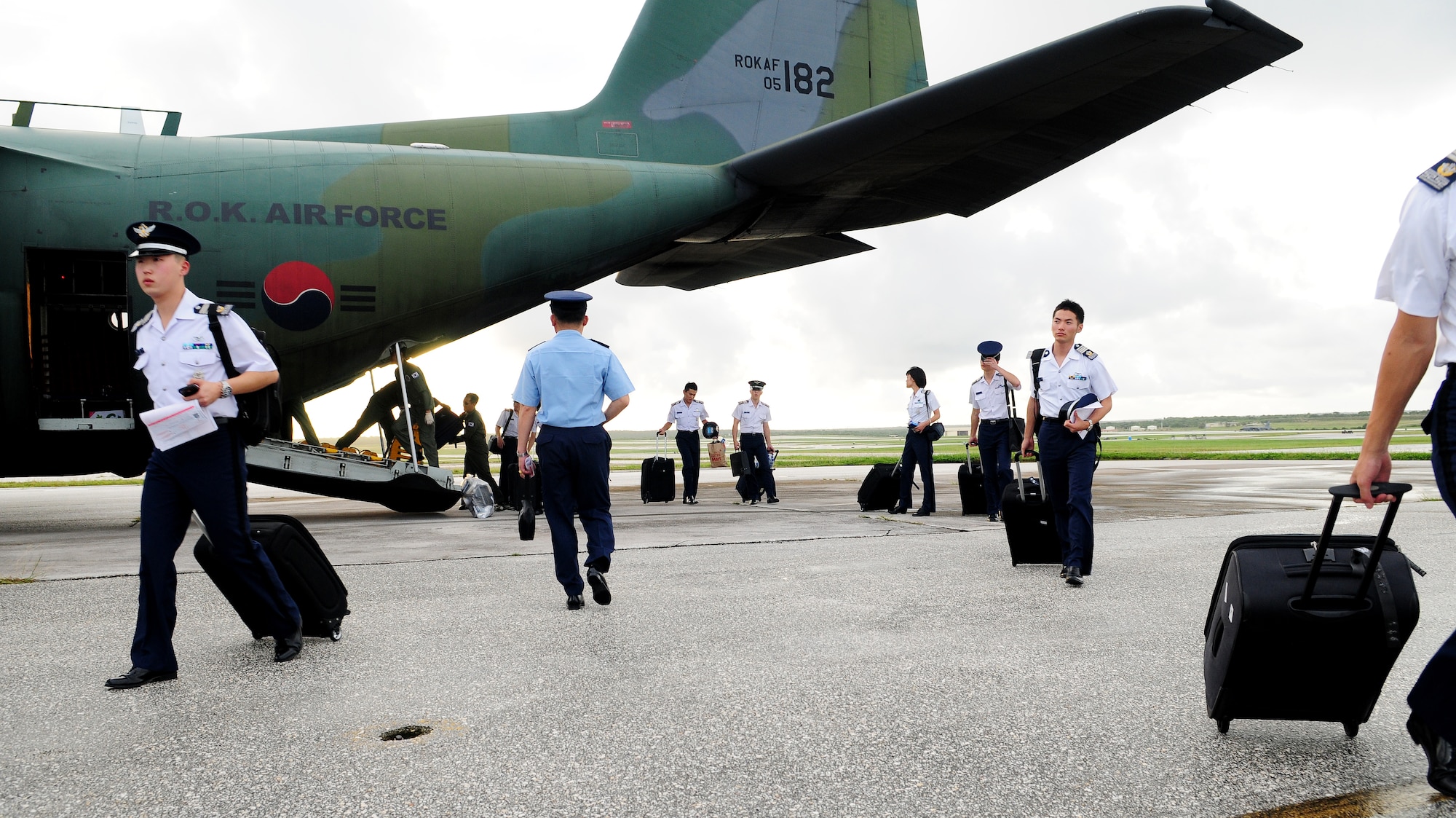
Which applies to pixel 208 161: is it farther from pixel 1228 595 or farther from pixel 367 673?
pixel 1228 595

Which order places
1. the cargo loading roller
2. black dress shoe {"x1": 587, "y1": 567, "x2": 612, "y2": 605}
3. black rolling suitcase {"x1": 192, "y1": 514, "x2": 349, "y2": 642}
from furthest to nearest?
the cargo loading roller, black dress shoe {"x1": 587, "y1": 567, "x2": 612, "y2": 605}, black rolling suitcase {"x1": 192, "y1": 514, "x2": 349, "y2": 642}

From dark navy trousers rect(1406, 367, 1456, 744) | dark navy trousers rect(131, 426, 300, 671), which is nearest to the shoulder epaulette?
dark navy trousers rect(1406, 367, 1456, 744)

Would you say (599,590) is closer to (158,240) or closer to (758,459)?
(158,240)

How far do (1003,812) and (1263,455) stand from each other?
2787cm

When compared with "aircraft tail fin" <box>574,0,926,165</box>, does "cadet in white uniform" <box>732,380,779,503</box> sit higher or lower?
lower

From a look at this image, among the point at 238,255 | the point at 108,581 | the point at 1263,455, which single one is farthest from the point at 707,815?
the point at 1263,455

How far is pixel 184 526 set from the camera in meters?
3.74

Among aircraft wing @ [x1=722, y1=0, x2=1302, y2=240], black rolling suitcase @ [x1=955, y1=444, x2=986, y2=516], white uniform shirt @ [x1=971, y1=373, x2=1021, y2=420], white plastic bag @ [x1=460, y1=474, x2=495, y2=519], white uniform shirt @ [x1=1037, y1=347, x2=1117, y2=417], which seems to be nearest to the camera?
white uniform shirt @ [x1=1037, y1=347, x2=1117, y2=417]

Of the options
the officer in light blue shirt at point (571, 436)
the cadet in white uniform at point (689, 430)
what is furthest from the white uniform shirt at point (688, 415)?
the officer in light blue shirt at point (571, 436)

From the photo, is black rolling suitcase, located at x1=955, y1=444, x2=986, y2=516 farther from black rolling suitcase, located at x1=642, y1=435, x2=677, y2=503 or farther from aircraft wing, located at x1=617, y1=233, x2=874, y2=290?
black rolling suitcase, located at x1=642, y1=435, x2=677, y2=503

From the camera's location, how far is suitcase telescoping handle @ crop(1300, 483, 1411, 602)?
7.15 feet

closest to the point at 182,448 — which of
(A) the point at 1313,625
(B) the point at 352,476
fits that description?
(A) the point at 1313,625

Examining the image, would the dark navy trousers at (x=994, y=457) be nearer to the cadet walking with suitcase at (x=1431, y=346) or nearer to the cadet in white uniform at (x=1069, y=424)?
the cadet in white uniform at (x=1069, y=424)

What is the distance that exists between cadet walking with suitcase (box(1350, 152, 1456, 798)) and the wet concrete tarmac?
266 mm
